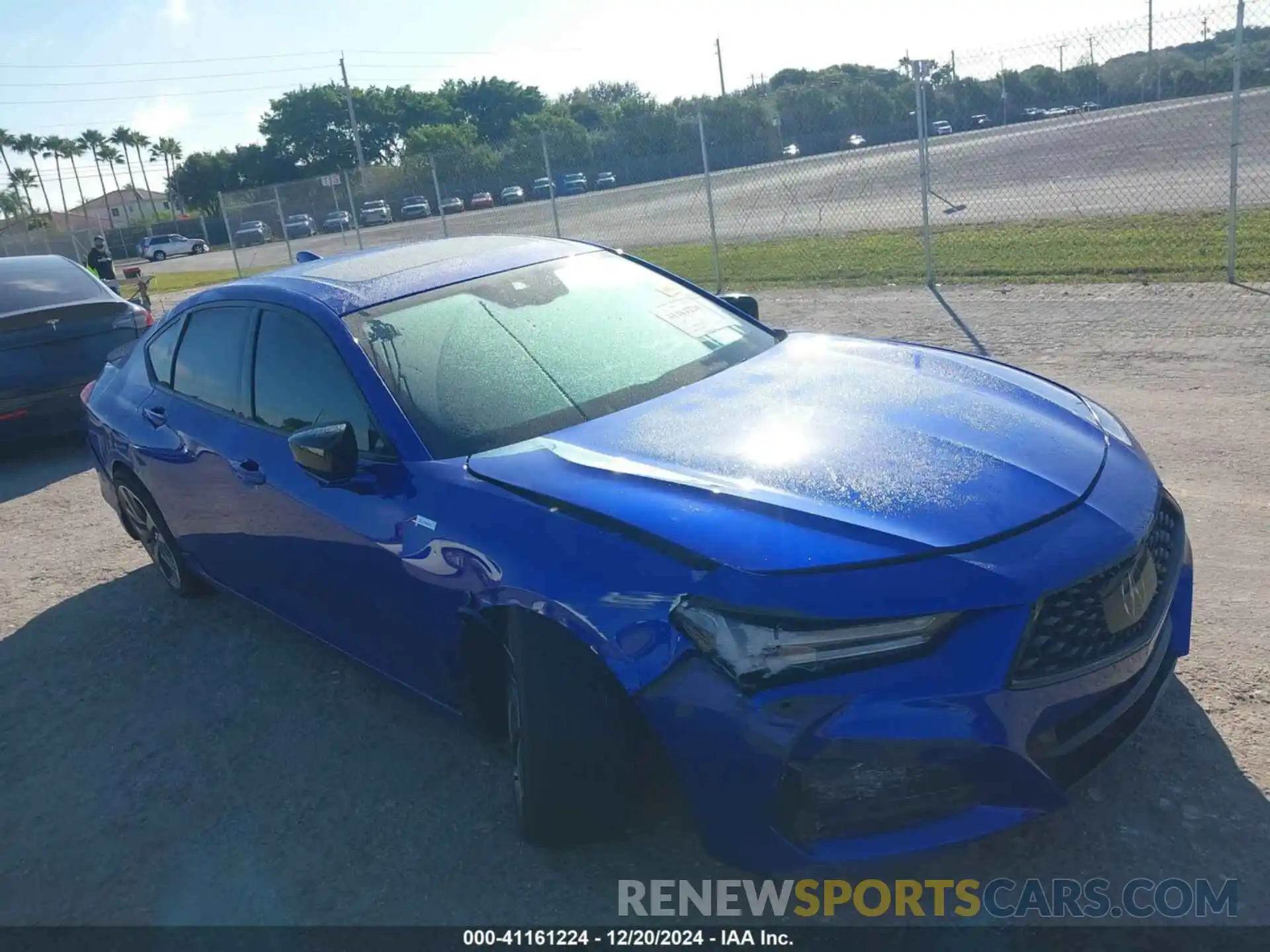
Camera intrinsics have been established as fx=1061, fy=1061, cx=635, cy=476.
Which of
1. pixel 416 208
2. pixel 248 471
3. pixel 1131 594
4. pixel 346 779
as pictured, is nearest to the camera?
pixel 1131 594

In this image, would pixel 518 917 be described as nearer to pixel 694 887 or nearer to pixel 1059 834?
pixel 694 887

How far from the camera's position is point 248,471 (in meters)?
4.02

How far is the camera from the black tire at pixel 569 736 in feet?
8.70

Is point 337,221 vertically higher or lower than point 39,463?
higher

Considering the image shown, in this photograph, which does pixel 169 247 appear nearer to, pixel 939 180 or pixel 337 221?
pixel 337 221

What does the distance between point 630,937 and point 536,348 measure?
1.92 meters

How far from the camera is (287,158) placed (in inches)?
3187

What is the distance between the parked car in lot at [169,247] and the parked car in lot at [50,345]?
51.5 metres

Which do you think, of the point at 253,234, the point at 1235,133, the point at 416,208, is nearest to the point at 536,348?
the point at 1235,133

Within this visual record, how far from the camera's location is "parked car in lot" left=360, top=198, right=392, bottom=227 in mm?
24250

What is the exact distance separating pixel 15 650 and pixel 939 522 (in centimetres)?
440

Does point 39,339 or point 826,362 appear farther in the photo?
point 39,339

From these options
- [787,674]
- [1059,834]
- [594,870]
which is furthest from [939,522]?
[594,870]

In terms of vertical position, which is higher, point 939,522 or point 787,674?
point 939,522
